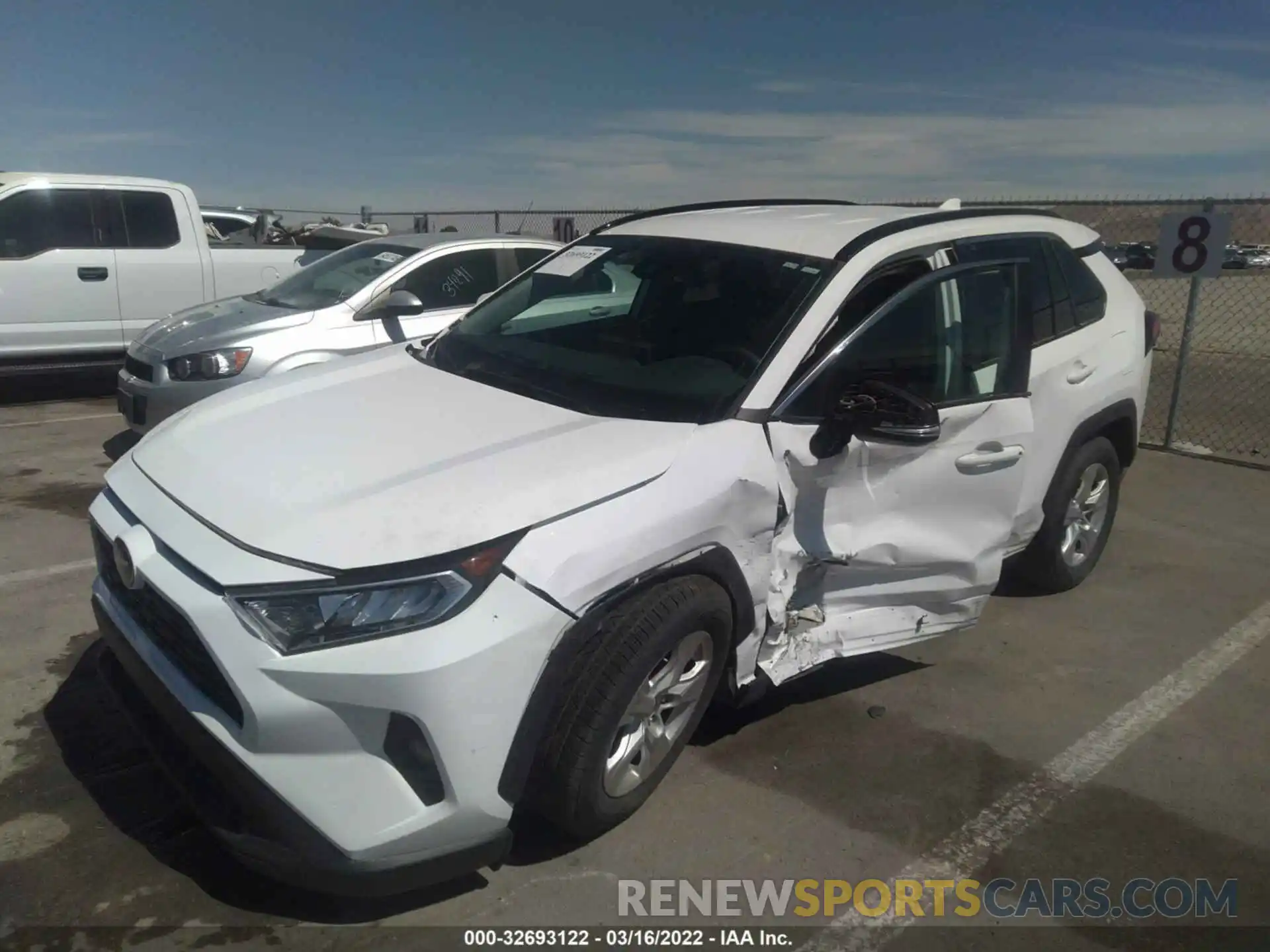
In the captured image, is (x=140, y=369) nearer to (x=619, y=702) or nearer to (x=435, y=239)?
(x=435, y=239)

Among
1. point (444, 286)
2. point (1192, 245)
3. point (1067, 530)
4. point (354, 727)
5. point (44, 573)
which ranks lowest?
point (44, 573)

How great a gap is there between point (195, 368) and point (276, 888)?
14.4ft

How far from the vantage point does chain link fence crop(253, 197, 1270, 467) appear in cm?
804

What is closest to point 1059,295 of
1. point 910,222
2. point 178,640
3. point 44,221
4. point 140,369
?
point 910,222

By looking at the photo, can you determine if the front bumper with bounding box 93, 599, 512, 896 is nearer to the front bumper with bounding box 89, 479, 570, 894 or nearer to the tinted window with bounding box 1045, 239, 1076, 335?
the front bumper with bounding box 89, 479, 570, 894

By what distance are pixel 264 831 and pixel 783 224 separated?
9.08ft

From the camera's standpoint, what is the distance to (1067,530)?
4832mm

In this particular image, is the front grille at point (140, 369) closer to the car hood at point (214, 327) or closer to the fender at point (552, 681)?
the car hood at point (214, 327)

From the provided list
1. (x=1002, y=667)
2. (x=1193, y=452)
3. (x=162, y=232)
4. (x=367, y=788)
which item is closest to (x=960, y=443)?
(x=1002, y=667)

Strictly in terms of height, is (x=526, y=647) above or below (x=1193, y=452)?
above

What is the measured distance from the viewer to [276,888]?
8.86 ft

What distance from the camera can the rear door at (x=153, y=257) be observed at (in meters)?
8.84

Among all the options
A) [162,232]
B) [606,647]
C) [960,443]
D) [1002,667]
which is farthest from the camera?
[162,232]

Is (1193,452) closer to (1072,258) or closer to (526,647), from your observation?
(1072,258)
